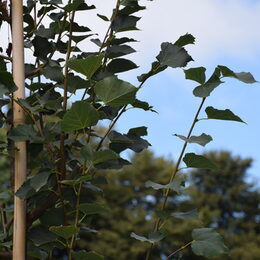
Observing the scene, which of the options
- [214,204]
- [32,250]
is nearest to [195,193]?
[214,204]

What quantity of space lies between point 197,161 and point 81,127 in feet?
1.18

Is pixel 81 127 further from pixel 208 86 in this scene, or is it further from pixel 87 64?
pixel 208 86

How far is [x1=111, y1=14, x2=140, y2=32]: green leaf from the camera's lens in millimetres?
1665

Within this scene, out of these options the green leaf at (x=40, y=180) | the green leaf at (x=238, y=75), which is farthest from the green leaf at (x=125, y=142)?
the green leaf at (x=238, y=75)

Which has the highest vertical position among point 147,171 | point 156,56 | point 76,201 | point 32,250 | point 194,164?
point 156,56

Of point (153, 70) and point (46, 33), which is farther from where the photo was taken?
point (46, 33)

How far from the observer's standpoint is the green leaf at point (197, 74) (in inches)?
59.8

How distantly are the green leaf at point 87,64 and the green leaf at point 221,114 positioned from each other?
0.35 metres

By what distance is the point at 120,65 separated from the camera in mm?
1639

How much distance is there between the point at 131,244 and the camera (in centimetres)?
1759

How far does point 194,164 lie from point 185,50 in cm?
33

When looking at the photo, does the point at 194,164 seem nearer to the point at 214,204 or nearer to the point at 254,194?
the point at 214,204

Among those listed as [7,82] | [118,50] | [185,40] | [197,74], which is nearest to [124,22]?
[118,50]

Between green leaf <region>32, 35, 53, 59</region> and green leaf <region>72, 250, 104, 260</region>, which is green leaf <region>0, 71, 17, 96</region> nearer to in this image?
green leaf <region>32, 35, 53, 59</region>
